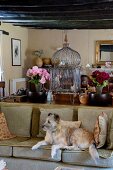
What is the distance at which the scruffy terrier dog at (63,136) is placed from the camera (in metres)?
3.48

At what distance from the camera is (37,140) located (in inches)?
150

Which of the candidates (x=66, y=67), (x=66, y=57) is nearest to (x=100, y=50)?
(x=66, y=57)

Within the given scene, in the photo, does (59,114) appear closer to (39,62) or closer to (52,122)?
(52,122)

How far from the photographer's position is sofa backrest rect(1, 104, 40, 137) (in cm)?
405

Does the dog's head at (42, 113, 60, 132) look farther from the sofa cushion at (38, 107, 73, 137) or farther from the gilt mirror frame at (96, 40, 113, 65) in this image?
the gilt mirror frame at (96, 40, 113, 65)

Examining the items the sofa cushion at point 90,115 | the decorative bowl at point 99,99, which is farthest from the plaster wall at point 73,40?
the sofa cushion at point 90,115

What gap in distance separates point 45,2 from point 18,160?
105 inches

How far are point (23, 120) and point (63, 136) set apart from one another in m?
0.75

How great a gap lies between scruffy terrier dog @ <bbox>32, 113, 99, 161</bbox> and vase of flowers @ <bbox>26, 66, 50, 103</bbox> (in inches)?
33.4

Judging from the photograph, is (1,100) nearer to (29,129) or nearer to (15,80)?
(29,129)

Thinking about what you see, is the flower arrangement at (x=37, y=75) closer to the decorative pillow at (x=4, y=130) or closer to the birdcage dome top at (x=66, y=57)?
the decorative pillow at (x=4, y=130)

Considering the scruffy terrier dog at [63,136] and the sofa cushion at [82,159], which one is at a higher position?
the scruffy terrier dog at [63,136]

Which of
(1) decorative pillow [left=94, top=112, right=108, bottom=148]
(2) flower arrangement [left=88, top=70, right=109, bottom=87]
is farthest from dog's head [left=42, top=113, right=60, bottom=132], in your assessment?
(2) flower arrangement [left=88, top=70, right=109, bottom=87]

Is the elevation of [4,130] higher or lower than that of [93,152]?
higher
